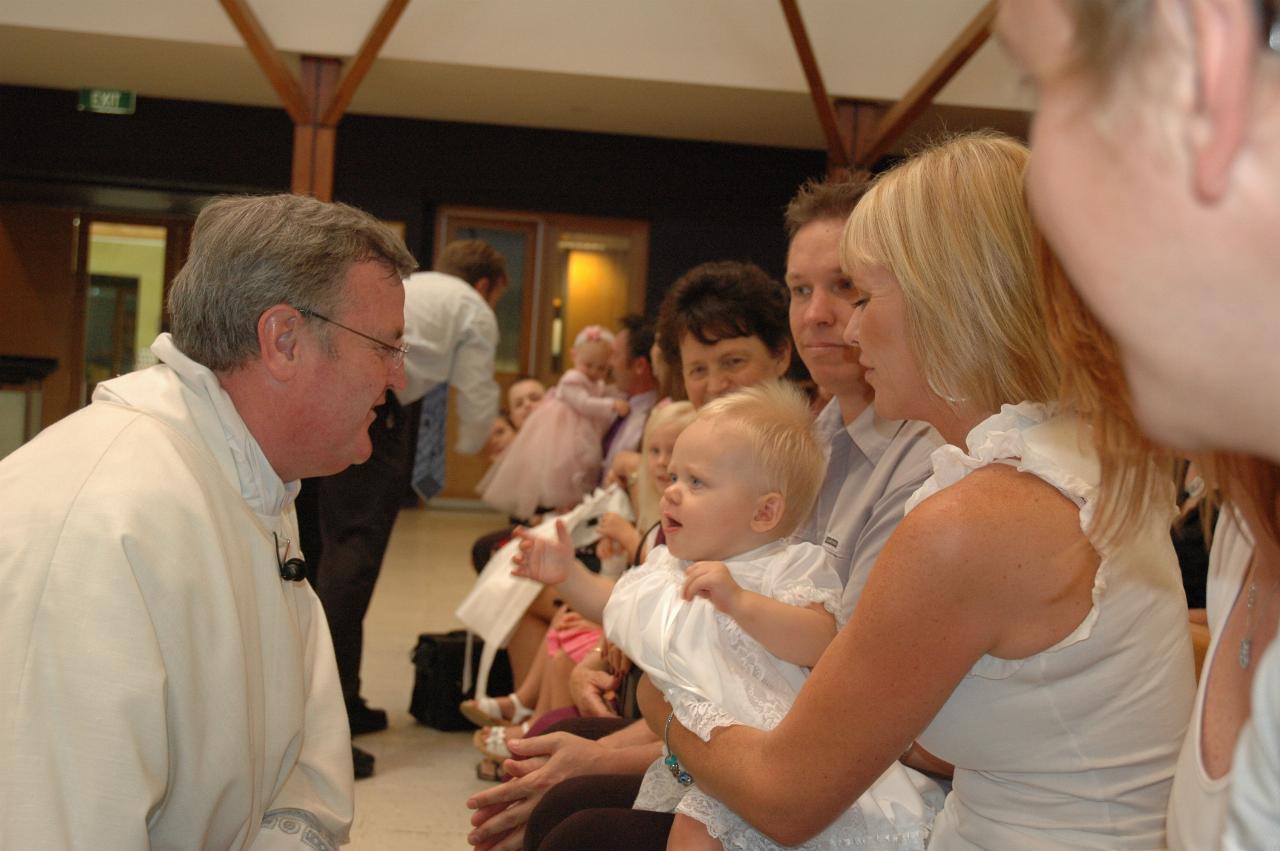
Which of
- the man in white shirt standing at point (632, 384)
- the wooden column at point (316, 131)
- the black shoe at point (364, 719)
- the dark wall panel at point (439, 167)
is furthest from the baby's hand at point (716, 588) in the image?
the dark wall panel at point (439, 167)

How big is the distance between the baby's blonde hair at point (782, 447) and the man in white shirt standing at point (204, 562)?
673mm

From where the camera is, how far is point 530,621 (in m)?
4.53

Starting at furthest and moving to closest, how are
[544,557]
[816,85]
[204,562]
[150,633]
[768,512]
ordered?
A: 1. [816,85]
2. [544,557]
3. [768,512]
4. [204,562]
5. [150,633]

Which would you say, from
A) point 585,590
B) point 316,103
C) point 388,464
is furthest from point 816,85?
point 585,590

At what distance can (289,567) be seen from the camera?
188 cm

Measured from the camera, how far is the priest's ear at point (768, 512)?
2.27 m

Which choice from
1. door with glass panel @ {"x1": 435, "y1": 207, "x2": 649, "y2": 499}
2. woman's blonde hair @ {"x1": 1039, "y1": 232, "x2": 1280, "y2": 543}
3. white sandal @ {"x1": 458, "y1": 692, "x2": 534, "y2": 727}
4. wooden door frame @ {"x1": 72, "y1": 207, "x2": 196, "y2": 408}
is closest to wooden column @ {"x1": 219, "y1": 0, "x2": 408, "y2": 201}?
door with glass panel @ {"x1": 435, "y1": 207, "x2": 649, "y2": 499}

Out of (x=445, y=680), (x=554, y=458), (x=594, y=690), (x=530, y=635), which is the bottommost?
(x=445, y=680)

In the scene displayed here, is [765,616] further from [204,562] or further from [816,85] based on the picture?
[816,85]

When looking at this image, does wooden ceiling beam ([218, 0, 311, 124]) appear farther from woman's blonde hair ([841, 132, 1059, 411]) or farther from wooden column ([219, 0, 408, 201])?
woman's blonde hair ([841, 132, 1059, 411])

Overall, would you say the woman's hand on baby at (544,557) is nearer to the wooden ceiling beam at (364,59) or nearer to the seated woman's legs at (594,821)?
the seated woman's legs at (594,821)

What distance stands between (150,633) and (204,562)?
0.14m

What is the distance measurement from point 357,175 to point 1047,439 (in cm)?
1108

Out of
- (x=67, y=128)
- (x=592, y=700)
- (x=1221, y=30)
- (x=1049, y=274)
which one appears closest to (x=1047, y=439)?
(x=1049, y=274)
